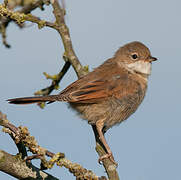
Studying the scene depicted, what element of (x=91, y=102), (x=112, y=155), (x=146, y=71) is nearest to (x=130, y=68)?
(x=146, y=71)

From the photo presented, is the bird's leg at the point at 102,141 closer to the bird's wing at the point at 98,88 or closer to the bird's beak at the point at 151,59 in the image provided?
the bird's wing at the point at 98,88

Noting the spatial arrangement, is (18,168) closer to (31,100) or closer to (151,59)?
(31,100)

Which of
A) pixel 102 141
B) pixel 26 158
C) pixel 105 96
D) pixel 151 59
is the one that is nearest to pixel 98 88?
pixel 105 96

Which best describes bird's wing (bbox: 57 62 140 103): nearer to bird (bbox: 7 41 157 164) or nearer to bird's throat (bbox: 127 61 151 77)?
bird (bbox: 7 41 157 164)

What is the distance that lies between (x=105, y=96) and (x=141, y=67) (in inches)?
40.6

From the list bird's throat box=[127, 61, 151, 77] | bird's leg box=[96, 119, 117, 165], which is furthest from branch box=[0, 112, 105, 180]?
bird's throat box=[127, 61, 151, 77]

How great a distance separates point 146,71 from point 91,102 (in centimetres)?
126

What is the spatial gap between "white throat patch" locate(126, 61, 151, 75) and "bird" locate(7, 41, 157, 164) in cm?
8

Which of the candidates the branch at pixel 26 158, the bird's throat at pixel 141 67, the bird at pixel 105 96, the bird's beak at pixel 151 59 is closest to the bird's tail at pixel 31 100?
the bird at pixel 105 96

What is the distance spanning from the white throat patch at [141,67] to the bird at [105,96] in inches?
3.0

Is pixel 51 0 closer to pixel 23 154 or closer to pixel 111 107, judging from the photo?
pixel 111 107

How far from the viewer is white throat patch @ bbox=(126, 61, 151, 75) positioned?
5715 mm

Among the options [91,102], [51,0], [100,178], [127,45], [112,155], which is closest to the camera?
[100,178]

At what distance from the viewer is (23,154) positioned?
126 inches
